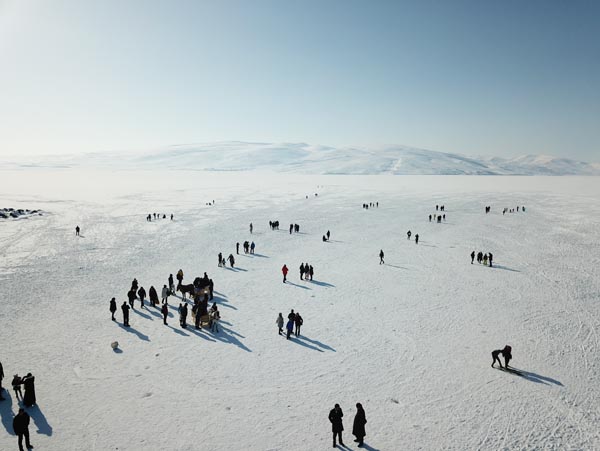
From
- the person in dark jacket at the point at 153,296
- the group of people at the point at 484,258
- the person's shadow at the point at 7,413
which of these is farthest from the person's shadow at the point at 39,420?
the group of people at the point at 484,258

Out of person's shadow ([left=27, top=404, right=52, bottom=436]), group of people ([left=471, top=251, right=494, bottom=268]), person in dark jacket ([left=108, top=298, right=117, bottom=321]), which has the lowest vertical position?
person's shadow ([left=27, top=404, right=52, bottom=436])

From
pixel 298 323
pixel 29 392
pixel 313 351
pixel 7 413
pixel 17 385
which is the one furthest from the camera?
pixel 298 323

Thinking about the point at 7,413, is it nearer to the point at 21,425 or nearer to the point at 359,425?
the point at 21,425

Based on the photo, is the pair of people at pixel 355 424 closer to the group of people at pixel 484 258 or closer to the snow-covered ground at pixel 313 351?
the snow-covered ground at pixel 313 351

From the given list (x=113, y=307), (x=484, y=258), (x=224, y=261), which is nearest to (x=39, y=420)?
(x=113, y=307)

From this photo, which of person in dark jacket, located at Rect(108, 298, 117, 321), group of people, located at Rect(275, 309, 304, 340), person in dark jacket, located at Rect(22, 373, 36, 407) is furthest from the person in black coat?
group of people, located at Rect(275, 309, 304, 340)

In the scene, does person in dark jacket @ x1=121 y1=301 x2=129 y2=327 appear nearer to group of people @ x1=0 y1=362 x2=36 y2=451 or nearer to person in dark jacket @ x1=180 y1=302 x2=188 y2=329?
person in dark jacket @ x1=180 y1=302 x2=188 y2=329

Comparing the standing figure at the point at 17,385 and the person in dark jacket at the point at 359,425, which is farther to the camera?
the standing figure at the point at 17,385
